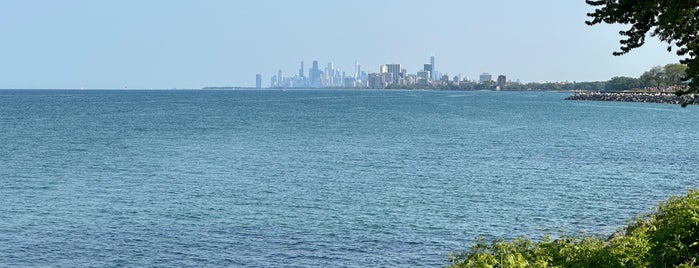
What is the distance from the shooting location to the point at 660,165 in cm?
5431

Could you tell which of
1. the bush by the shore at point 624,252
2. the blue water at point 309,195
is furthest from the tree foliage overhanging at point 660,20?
the blue water at point 309,195

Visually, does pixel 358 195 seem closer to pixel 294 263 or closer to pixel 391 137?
pixel 294 263

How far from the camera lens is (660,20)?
679 inches

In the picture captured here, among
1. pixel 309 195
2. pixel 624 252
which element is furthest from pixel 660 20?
pixel 309 195

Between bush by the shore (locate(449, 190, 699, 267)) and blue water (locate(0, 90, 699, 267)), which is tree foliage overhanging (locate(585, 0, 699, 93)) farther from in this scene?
blue water (locate(0, 90, 699, 267))

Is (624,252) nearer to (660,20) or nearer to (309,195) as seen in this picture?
(660,20)

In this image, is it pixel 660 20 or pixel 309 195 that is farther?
pixel 309 195

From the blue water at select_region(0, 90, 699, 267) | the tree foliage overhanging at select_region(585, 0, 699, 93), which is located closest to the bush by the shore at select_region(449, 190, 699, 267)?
the tree foliage overhanging at select_region(585, 0, 699, 93)

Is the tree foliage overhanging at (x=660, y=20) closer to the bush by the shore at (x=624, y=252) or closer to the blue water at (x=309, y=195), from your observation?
the bush by the shore at (x=624, y=252)

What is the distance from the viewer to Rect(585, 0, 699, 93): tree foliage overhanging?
55.3ft

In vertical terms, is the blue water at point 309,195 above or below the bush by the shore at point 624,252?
below

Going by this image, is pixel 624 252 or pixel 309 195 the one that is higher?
pixel 624 252

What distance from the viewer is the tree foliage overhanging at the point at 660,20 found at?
55.3 feet

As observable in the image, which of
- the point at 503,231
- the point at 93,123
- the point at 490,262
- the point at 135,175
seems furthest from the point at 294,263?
the point at 93,123
